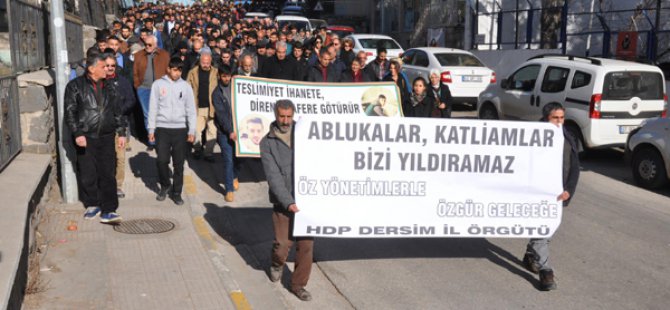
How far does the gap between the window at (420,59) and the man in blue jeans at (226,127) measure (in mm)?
10084

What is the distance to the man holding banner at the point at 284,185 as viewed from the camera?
20.0ft

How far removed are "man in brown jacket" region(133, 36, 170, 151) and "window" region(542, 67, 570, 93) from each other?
690 centimetres

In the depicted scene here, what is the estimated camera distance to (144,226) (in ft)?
26.3

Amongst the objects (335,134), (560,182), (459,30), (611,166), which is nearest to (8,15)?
(335,134)

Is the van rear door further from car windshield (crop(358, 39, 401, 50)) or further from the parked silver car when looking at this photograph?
car windshield (crop(358, 39, 401, 50))

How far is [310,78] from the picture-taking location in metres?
11.6

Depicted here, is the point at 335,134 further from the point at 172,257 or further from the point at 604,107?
the point at 604,107

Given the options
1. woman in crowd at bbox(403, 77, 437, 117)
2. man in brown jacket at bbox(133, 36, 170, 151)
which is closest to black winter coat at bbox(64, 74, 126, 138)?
man in brown jacket at bbox(133, 36, 170, 151)

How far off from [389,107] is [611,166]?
4.86m

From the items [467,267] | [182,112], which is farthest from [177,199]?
[467,267]

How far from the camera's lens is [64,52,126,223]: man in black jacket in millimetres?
7645

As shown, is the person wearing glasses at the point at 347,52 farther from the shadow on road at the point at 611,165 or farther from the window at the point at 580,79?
the shadow on road at the point at 611,165

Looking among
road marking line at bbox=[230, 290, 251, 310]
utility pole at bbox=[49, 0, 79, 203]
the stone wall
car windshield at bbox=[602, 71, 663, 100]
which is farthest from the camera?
car windshield at bbox=[602, 71, 663, 100]

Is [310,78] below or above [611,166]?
above
